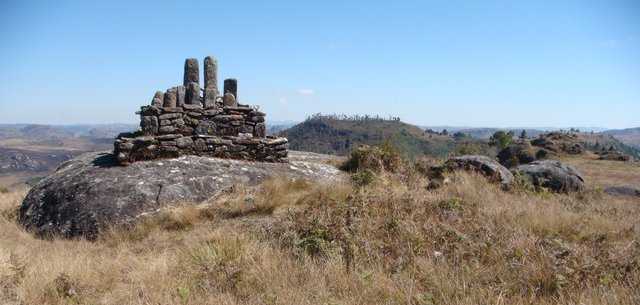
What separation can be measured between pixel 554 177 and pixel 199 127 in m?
9.70

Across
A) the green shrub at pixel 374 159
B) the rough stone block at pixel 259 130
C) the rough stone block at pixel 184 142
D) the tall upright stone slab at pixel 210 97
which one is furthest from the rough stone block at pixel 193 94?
the green shrub at pixel 374 159

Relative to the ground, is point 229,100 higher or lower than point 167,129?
higher

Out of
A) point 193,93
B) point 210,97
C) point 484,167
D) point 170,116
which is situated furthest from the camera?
point 484,167

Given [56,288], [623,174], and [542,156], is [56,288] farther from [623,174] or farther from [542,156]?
[542,156]

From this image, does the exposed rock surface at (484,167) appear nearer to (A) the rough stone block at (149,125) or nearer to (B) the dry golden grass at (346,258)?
(B) the dry golden grass at (346,258)

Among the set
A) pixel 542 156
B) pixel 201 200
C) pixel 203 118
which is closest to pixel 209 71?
pixel 203 118

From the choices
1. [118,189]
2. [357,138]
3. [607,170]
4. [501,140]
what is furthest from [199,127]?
[357,138]

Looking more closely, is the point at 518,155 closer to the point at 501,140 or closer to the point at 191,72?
the point at 501,140

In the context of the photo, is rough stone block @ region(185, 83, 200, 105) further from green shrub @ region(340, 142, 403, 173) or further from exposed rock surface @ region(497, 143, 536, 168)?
exposed rock surface @ region(497, 143, 536, 168)

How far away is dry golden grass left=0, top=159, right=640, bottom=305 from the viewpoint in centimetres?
376

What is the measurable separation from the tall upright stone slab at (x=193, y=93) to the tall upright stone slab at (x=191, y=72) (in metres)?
0.57

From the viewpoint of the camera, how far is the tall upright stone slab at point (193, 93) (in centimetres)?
1058

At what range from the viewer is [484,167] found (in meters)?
11.4

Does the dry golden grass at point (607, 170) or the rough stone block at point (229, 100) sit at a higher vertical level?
the rough stone block at point (229, 100)
